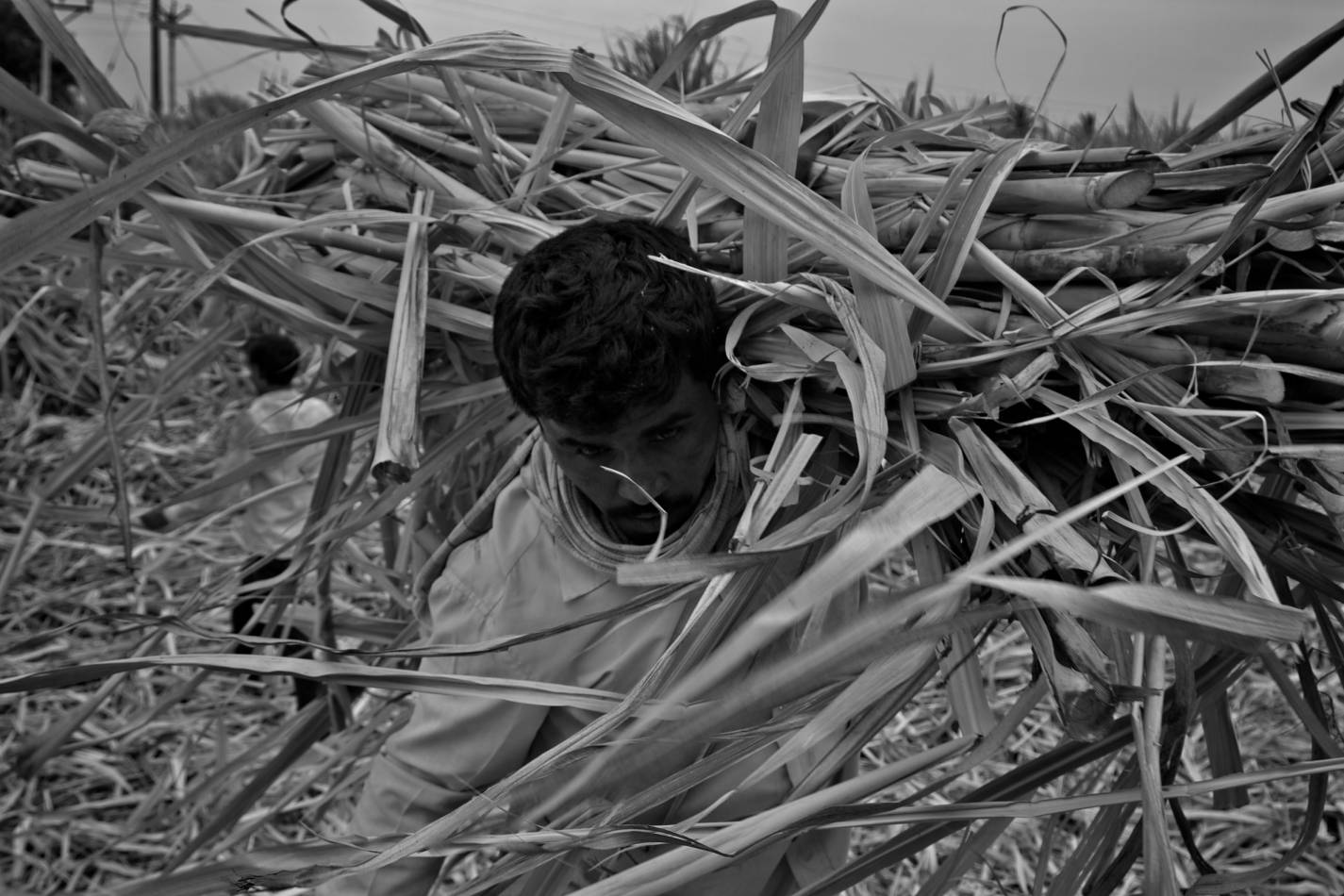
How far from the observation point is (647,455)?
0.97 m

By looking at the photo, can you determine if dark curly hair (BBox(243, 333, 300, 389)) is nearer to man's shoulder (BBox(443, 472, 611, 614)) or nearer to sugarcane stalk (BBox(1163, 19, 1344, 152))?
man's shoulder (BBox(443, 472, 611, 614))

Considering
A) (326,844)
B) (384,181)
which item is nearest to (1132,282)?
(326,844)

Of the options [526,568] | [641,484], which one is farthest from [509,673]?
[641,484]

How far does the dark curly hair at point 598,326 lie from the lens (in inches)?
36.3

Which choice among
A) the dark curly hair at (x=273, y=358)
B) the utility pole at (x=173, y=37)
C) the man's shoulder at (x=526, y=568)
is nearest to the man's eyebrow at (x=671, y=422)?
the man's shoulder at (x=526, y=568)

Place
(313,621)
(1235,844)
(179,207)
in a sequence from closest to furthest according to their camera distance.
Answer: (179,207) < (313,621) < (1235,844)

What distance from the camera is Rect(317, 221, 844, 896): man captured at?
3.07 ft

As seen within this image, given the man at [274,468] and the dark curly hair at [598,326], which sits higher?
the dark curly hair at [598,326]

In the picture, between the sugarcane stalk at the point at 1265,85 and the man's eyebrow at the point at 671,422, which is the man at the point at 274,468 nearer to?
the man's eyebrow at the point at 671,422

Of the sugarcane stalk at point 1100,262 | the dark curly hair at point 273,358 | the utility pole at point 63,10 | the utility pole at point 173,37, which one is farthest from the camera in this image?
the dark curly hair at point 273,358

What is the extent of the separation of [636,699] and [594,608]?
0.25 m

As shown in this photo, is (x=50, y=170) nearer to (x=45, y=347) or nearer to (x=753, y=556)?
(x=753, y=556)

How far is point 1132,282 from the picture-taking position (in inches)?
37.5

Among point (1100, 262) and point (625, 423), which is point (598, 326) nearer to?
point (625, 423)
